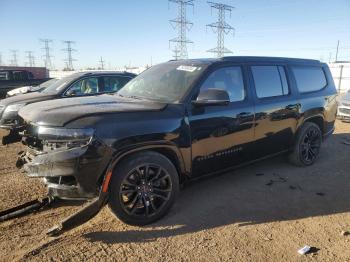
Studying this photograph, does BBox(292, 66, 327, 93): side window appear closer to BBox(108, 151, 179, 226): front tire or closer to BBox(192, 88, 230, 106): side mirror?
BBox(192, 88, 230, 106): side mirror

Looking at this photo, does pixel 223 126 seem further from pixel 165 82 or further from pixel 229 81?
pixel 165 82

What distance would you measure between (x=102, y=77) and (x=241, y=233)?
20.7 ft

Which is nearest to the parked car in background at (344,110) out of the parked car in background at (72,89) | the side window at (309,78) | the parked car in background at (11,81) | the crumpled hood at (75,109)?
the side window at (309,78)

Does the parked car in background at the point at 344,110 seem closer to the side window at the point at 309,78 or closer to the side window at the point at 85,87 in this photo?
the side window at the point at 309,78

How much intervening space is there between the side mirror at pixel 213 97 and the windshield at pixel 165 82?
0.27 meters

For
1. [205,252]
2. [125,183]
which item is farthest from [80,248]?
[205,252]

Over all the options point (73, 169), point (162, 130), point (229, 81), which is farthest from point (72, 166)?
point (229, 81)

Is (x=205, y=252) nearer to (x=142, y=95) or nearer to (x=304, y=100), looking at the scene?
(x=142, y=95)

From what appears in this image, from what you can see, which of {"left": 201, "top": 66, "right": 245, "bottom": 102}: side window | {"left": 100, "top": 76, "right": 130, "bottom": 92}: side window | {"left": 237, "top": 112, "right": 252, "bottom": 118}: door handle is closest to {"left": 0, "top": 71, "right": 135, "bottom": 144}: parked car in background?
{"left": 100, "top": 76, "right": 130, "bottom": 92}: side window

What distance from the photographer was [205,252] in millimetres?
3367

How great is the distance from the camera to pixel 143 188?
151 inches

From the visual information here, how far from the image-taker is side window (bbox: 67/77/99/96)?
8.49 m

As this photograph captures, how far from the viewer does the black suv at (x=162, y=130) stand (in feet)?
11.0

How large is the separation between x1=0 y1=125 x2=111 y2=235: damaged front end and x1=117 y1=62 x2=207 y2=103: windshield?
1279mm
